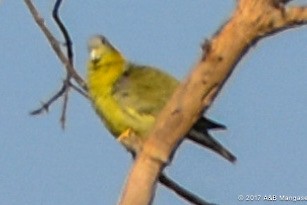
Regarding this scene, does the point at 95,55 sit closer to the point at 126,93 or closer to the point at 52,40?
the point at 126,93

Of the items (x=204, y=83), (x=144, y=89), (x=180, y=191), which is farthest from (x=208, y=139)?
(x=204, y=83)

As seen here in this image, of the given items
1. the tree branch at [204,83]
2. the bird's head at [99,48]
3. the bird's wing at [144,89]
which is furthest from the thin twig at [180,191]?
the bird's head at [99,48]

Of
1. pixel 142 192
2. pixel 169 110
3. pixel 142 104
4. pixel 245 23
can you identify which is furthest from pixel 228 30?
pixel 142 104

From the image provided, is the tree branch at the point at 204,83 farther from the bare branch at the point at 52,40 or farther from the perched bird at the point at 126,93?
the perched bird at the point at 126,93

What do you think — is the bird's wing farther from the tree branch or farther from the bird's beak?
the tree branch

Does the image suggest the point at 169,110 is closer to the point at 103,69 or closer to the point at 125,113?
the point at 125,113

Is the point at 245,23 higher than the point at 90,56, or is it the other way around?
the point at 90,56
